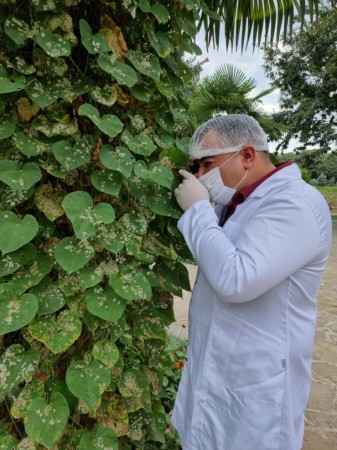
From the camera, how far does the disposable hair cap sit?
4.47 feet

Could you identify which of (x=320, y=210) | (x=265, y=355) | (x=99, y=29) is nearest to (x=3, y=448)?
(x=265, y=355)

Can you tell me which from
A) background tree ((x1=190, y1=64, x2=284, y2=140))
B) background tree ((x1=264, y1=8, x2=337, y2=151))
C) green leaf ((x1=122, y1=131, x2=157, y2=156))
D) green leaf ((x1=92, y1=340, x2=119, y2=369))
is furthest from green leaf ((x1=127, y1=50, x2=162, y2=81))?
background tree ((x1=264, y1=8, x2=337, y2=151))

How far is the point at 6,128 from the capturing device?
108cm

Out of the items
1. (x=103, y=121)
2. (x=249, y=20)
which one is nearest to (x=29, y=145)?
(x=103, y=121)

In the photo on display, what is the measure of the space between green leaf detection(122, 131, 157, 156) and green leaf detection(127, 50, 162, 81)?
0.59 feet

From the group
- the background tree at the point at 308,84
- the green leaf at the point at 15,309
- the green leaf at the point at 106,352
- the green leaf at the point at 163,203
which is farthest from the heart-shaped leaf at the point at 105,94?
the background tree at the point at 308,84

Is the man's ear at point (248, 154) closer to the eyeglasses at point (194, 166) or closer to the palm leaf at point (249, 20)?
the eyeglasses at point (194, 166)

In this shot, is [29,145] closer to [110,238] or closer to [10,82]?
[10,82]

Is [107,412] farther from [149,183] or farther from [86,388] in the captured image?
[149,183]

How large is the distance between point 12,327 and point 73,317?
169mm

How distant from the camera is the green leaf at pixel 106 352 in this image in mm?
1143

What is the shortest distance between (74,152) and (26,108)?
0.64 feet

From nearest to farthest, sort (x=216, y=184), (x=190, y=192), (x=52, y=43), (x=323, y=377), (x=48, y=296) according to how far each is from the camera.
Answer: (x=52, y=43) < (x=48, y=296) < (x=190, y=192) < (x=216, y=184) < (x=323, y=377)

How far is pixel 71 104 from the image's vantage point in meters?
1.18
